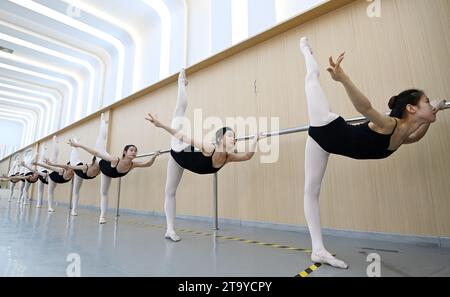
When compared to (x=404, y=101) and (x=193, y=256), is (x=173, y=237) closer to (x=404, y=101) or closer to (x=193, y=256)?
(x=193, y=256)

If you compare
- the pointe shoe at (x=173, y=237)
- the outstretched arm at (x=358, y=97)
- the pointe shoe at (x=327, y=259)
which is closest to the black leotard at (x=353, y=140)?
the outstretched arm at (x=358, y=97)

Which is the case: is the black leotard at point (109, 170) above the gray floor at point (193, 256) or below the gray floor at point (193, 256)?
above

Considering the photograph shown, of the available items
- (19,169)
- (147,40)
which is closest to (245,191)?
(147,40)

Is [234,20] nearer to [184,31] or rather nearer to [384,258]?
[184,31]

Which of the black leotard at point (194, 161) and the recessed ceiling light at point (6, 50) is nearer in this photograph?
the black leotard at point (194, 161)

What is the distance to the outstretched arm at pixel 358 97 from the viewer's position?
3.79 feet

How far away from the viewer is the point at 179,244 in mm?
1964

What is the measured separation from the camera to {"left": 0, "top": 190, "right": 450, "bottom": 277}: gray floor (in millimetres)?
1274

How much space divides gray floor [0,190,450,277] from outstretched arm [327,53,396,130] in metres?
0.72

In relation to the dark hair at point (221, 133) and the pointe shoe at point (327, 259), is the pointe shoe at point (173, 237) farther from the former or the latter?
the pointe shoe at point (327, 259)

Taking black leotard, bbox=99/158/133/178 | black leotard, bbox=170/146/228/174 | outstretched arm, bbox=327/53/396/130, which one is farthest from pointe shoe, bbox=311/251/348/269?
black leotard, bbox=99/158/133/178

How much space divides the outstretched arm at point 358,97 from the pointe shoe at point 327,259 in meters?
0.71

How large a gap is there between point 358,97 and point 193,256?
130 centimetres

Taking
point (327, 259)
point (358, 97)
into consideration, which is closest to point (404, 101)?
point (358, 97)
